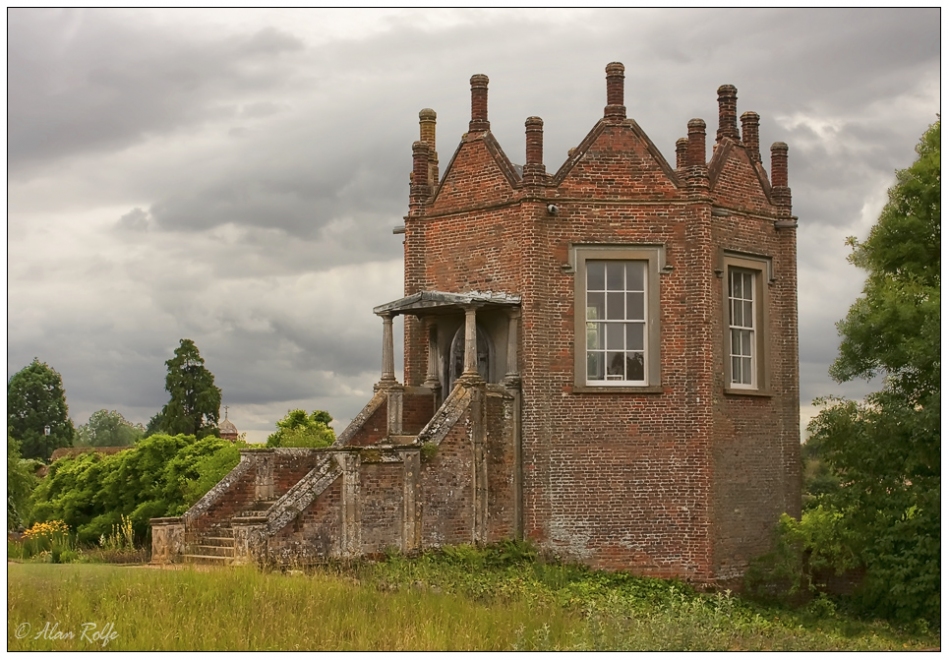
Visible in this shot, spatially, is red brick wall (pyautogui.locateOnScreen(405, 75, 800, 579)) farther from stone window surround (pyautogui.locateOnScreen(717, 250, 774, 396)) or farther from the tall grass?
the tall grass

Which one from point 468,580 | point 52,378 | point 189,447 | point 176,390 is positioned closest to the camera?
point 468,580

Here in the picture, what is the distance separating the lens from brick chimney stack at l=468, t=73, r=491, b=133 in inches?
882

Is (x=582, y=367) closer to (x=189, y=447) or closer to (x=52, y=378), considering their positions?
(x=189, y=447)

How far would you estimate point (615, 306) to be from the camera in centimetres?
2114

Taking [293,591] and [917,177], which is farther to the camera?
[917,177]

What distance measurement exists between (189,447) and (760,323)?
543 inches

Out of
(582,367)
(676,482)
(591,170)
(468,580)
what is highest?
(591,170)

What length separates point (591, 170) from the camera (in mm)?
21266

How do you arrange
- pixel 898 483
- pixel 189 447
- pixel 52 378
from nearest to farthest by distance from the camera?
pixel 898 483 → pixel 189 447 → pixel 52 378

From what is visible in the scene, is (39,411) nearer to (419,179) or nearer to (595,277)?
(419,179)

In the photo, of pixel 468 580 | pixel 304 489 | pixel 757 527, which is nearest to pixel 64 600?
pixel 304 489

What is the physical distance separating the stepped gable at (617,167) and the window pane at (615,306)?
1.74 m

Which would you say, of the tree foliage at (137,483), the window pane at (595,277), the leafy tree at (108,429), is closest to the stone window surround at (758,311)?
the window pane at (595,277)

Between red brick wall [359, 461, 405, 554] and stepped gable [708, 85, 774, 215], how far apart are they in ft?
A: 25.6
